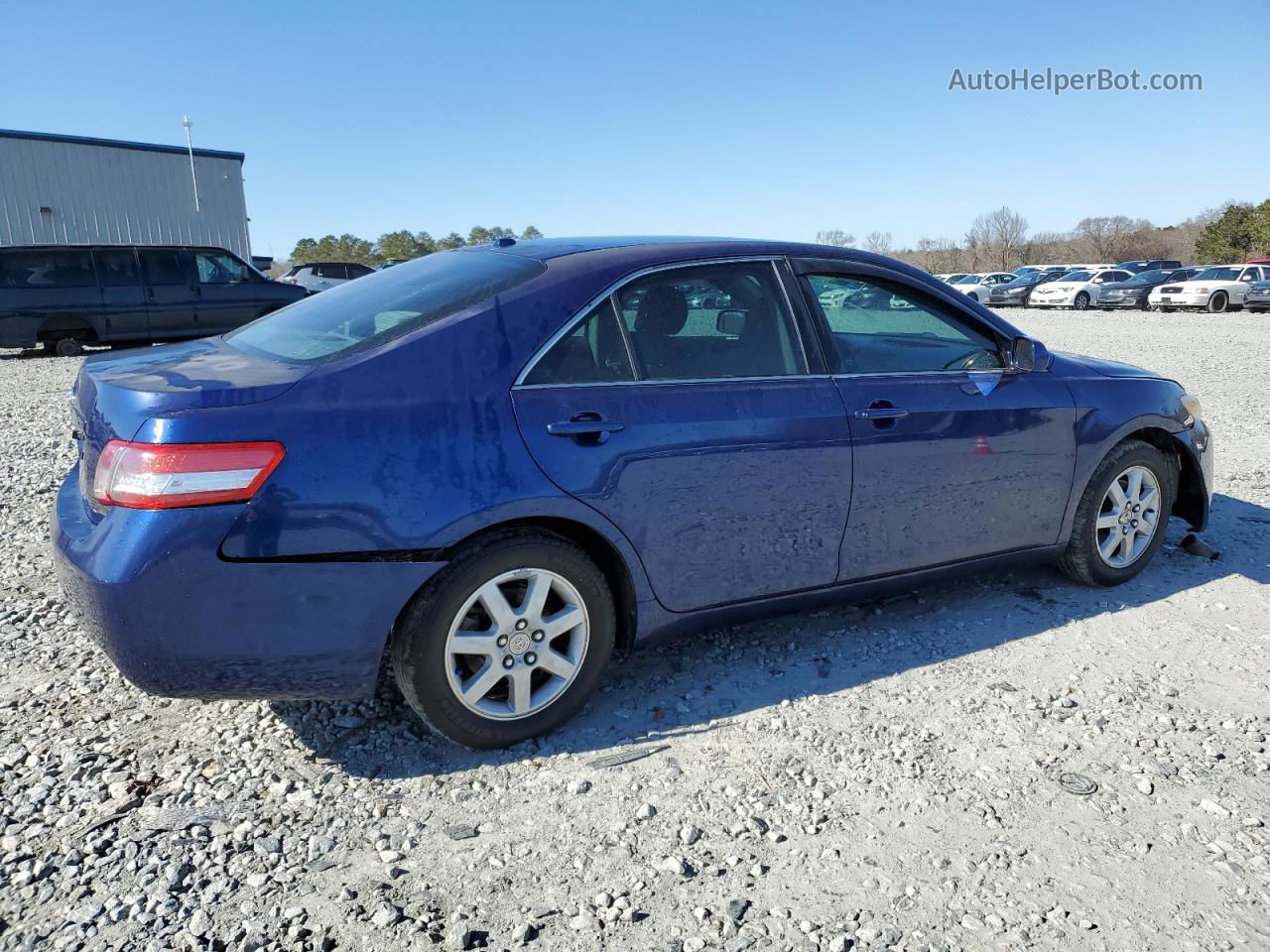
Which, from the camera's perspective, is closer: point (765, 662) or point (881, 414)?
point (881, 414)

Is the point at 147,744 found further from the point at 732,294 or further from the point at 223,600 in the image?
the point at 732,294

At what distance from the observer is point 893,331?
3.72 meters

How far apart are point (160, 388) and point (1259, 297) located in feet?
105

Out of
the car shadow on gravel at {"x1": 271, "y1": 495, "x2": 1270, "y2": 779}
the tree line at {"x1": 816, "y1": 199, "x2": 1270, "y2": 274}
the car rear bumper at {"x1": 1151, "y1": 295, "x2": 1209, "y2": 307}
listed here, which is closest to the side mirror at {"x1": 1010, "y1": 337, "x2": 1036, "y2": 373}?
the car shadow on gravel at {"x1": 271, "y1": 495, "x2": 1270, "y2": 779}

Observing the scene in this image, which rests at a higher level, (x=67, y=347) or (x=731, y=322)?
(x=731, y=322)

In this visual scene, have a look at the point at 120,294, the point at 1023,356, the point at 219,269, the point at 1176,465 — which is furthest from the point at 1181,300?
the point at 1023,356

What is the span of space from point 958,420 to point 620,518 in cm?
152

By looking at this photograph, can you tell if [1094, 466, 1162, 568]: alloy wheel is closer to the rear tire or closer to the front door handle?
the front door handle

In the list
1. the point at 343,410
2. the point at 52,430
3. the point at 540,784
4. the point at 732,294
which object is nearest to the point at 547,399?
the point at 343,410

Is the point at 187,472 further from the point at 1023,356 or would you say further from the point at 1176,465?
the point at 1176,465

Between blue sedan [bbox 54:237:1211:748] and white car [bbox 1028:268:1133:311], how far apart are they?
32202 millimetres

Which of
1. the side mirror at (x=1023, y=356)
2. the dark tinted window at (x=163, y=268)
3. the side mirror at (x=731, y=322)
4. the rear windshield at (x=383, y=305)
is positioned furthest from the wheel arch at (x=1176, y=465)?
the dark tinted window at (x=163, y=268)

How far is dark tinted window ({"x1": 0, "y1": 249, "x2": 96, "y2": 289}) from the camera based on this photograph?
45.8ft

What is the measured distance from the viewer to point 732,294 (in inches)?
133
